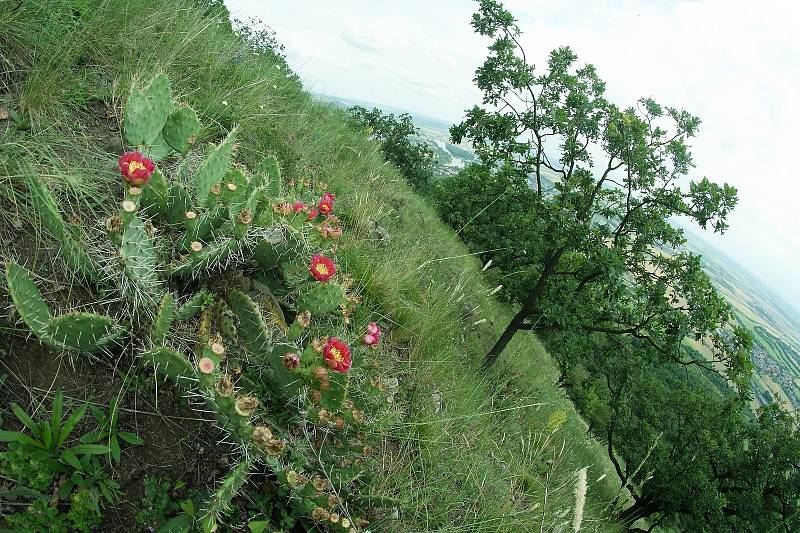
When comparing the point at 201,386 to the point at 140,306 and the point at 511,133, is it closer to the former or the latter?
the point at 140,306

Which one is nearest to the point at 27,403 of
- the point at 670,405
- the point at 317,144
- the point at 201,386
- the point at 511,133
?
the point at 201,386

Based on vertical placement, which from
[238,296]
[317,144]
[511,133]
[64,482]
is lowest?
[64,482]

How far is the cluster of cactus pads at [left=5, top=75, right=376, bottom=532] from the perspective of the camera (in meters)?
1.72

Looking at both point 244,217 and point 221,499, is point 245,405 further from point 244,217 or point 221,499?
point 244,217

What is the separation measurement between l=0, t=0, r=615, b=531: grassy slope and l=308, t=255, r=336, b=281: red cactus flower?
834 mm

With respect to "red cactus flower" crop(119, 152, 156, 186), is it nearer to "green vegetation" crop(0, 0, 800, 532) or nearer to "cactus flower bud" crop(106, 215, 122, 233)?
"green vegetation" crop(0, 0, 800, 532)

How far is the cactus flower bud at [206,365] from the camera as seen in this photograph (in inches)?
65.1

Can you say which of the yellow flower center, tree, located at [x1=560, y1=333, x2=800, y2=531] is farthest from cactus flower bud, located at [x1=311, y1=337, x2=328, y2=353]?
tree, located at [x1=560, y1=333, x2=800, y2=531]

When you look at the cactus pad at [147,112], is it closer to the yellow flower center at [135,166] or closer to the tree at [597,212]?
the yellow flower center at [135,166]

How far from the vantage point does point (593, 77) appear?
753 centimetres

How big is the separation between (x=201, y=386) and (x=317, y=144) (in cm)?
387

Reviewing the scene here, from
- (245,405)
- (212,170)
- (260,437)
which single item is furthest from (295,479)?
(212,170)

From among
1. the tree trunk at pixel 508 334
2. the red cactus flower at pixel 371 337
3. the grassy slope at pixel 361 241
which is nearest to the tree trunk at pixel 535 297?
the tree trunk at pixel 508 334

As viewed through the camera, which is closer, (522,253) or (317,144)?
(317,144)
